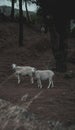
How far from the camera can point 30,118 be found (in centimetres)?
1380

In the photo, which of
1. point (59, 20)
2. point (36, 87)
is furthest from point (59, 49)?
point (36, 87)

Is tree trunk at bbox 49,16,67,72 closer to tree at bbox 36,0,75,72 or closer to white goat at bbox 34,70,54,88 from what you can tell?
tree at bbox 36,0,75,72

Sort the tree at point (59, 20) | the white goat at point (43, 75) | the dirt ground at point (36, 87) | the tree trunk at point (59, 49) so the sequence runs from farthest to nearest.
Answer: the tree trunk at point (59, 49) → the tree at point (59, 20) → the white goat at point (43, 75) → the dirt ground at point (36, 87)

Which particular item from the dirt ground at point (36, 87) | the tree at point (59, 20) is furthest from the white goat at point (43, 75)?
the tree at point (59, 20)

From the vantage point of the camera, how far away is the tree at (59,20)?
19.7 metres

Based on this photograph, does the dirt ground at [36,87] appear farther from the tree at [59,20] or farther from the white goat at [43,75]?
the tree at [59,20]

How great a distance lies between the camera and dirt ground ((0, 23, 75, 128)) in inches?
560

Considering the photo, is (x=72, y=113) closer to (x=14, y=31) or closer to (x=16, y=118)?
(x=16, y=118)

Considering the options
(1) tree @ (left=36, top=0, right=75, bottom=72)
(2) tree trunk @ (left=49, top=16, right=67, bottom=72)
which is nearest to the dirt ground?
(2) tree trunk @ (left=49, top=16, right=67, bottom=72)

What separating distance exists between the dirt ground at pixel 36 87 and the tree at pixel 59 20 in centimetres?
105

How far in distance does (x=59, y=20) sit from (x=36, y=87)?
440 centimetres

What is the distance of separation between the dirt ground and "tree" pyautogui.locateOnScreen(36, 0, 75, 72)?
41.4 inches

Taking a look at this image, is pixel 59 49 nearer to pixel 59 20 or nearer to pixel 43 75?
pixel 59 20

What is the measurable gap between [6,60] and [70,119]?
566 inches
